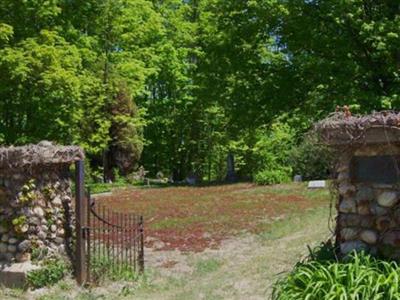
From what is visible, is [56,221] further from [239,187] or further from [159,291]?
[239,187]

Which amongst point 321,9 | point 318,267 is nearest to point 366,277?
point 318,267

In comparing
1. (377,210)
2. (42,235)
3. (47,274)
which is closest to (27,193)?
(42,235)

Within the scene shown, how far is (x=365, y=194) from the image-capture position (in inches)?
248

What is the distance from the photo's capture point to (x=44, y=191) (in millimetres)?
9336

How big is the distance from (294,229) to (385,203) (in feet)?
23.2

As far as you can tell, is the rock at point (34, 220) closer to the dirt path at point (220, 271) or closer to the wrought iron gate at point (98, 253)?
the wrought iron gate at point (98, 253)

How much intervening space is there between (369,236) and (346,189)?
0.54m

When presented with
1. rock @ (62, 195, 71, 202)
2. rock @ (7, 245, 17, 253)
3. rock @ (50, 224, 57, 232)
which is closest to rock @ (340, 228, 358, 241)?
rock @ (50, 224, 57, 232)

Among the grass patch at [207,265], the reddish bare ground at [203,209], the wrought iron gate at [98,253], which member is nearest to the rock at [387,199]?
the grass patch at [207,265]

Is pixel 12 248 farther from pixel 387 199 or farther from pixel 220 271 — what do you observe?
pixel 387 199

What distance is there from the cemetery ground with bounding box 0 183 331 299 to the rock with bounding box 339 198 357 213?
6.26 feet

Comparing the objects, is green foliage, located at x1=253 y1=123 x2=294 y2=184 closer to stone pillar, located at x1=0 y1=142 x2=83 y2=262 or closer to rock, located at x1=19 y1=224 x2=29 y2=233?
stone pillar, located at x1=0 y1=142 x2=83 y2=262

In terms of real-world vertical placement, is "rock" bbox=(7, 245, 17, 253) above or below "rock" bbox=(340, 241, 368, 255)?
below

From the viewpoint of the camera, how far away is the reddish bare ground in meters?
13.5
